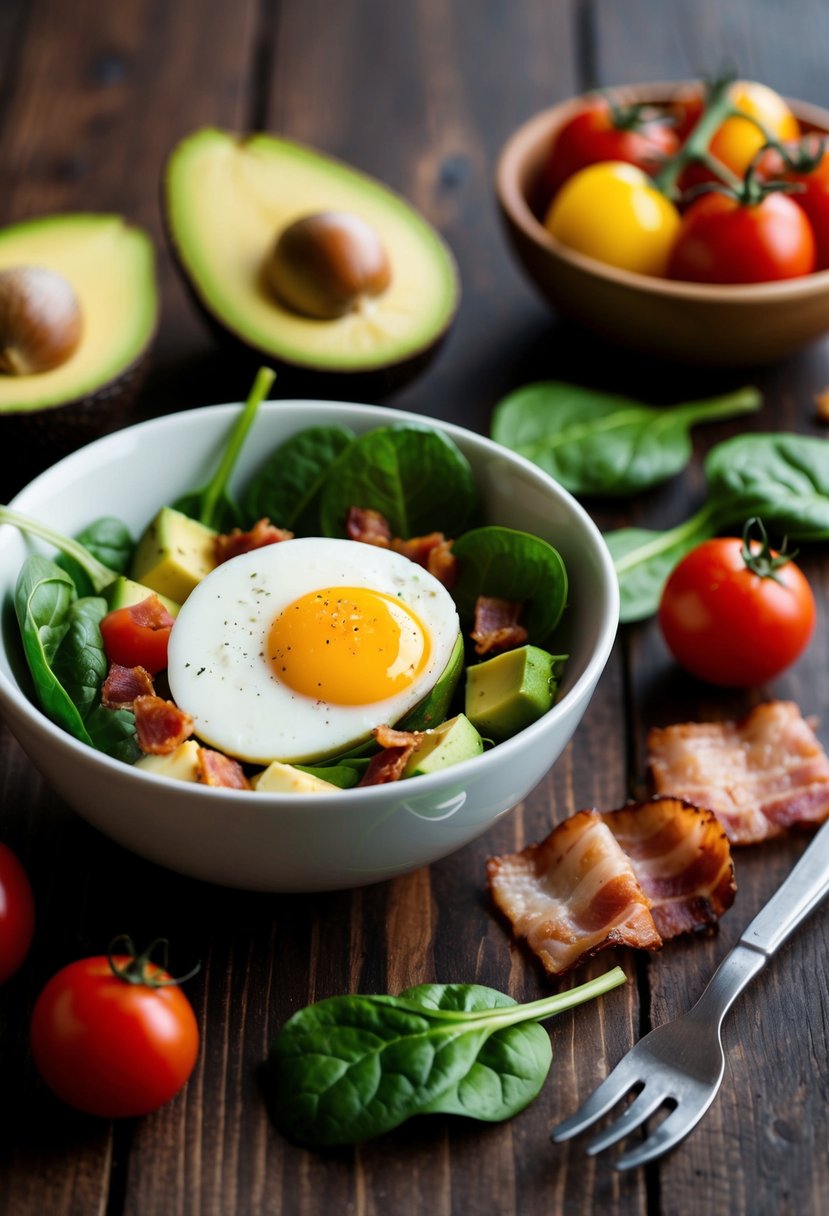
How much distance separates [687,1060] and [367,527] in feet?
3.03

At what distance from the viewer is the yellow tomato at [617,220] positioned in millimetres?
2617

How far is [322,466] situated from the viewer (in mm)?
2078

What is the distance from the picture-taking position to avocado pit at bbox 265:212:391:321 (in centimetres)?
247

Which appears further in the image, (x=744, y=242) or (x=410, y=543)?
(x=744, y=242)

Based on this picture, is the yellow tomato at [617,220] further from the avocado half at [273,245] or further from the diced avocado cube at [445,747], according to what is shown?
the diced avocado cube at [445,747]

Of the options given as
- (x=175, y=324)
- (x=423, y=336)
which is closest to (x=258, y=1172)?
(x=423, y=336)

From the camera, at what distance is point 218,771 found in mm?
1609

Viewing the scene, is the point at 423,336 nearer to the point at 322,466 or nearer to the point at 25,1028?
the point at 322,466

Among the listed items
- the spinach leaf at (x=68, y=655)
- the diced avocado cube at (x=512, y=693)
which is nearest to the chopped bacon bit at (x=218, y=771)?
Result: the spinach leaf at (x=68, y=655)

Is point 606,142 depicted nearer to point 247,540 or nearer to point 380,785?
point 247,540

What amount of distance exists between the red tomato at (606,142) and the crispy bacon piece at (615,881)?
1.56 metres

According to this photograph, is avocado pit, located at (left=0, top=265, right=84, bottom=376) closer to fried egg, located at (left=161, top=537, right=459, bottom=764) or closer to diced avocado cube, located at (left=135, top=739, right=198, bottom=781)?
fried egg, located at (left=161, top=537, right=459, bottom=764)

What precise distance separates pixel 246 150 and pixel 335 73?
0.95 metres

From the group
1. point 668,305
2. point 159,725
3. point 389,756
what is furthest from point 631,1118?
point 668,305
